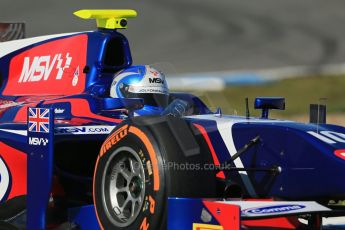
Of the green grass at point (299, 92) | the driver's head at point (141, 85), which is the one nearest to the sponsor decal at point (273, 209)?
the driver's head at point (141, 85)

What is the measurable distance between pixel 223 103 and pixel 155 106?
2.29ft

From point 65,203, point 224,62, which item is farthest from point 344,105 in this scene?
point 65,203

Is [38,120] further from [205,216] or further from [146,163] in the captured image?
[205,216]

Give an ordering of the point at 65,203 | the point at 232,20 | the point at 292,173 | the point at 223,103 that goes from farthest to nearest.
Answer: the point at 232,20 → the point at 223,103 → the point at 65,203 → the point at 292,173

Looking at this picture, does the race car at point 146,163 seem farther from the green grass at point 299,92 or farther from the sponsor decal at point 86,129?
the green grass at point 299,92

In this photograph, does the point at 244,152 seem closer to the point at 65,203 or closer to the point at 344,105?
the point at 65,203

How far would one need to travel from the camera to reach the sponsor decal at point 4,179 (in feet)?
19.9

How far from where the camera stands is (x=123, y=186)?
544 cm

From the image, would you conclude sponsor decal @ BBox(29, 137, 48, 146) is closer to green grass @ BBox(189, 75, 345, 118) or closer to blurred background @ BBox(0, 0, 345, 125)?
green grass @ BBox(189, 75, 345, 118)

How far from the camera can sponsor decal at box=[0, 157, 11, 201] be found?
19.9 feet

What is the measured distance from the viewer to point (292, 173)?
17.5ft

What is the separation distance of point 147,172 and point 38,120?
100cm

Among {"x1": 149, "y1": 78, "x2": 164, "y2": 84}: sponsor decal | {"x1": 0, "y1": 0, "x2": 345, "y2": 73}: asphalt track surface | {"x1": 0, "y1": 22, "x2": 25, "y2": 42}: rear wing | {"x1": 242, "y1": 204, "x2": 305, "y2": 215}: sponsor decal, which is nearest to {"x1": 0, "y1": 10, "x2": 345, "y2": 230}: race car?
{"x1": 242, "y1": 204, "x2": 305, "y2": 215}: sponsor decal

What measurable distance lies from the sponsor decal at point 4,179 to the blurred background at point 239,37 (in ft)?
51.9
